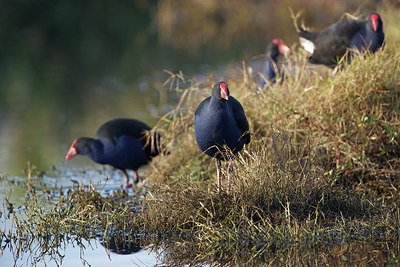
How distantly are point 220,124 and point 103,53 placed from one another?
1235 centimetres

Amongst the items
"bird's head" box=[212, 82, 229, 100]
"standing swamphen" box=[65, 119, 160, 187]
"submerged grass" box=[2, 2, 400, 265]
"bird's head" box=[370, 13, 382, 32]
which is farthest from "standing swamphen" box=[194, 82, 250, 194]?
"bird's head" box=[370, 13, 382, 32]

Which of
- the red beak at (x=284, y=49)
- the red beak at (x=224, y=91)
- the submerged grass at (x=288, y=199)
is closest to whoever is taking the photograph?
the submerged grass at (x=288, y=199)

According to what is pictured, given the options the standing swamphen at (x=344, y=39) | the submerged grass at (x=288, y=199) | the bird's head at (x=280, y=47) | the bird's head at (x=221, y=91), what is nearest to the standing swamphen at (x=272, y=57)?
the bird's head at (x=280, y=47)

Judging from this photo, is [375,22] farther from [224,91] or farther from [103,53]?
[103,53]

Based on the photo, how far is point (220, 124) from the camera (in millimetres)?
5074

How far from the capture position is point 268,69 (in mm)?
8086

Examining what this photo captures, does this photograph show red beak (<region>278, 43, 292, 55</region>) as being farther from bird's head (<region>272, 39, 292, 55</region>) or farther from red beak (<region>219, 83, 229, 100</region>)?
red beak (<region>219, 83, 229, 100</region>)

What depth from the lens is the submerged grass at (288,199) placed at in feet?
15.5

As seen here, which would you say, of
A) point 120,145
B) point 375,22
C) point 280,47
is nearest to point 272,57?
point 280,47

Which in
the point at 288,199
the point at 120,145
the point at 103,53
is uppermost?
the point at 103,53

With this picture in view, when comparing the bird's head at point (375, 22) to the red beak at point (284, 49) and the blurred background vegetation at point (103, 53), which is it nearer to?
the blurred background vegetation at point (103, 53)

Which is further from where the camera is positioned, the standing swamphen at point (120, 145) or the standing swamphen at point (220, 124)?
the standing swamphen at point (120, 145)

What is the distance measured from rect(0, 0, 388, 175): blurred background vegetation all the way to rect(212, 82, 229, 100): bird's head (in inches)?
133

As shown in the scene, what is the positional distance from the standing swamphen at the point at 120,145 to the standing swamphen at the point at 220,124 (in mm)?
1719
